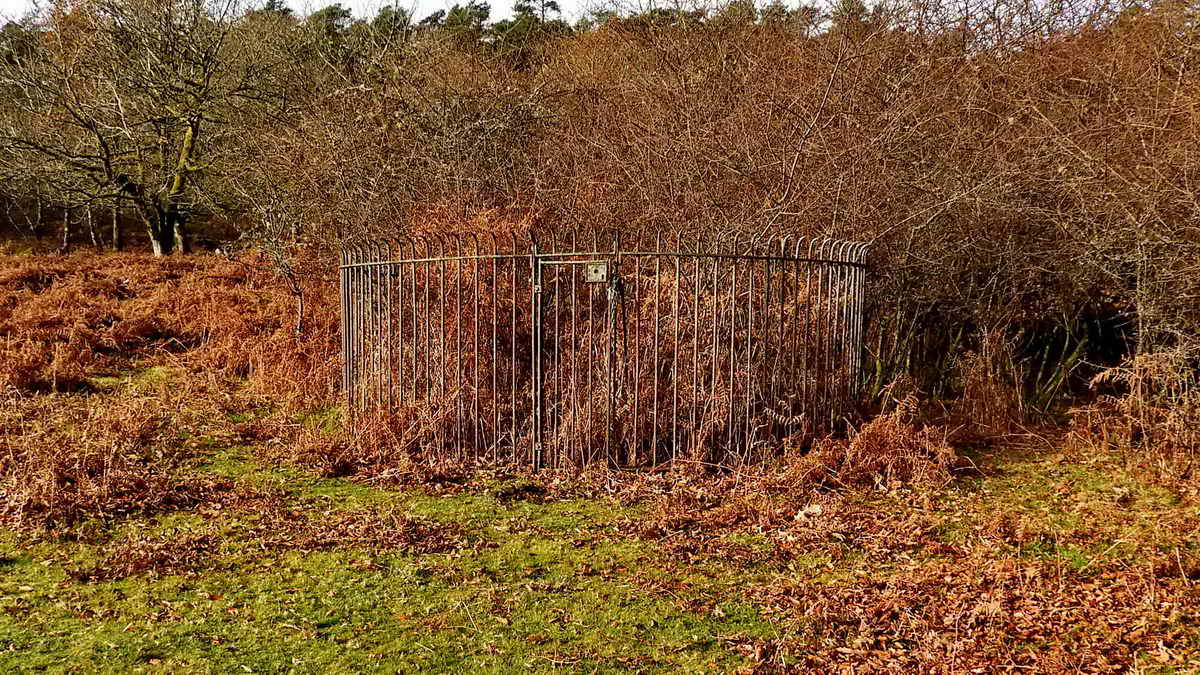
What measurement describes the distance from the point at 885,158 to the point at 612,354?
12.6 ft

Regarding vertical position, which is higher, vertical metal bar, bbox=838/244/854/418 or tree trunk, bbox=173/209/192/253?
tree trunk, bbox=173/209/192/253

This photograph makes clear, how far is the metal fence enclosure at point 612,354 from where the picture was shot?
6.62m

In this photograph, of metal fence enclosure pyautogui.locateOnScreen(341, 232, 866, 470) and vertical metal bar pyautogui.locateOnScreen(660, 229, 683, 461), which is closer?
vertical metal bar pyautogui.locateOnScreen(660, 229, 683, 461)

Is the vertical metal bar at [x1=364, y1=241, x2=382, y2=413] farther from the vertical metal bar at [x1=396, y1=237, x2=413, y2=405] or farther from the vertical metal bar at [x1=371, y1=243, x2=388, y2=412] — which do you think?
the vertical metal bar at [x1=396, y1=237, x2=413, y2=405]

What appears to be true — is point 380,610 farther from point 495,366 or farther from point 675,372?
→ point 675,372

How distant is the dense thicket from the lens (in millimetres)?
7875

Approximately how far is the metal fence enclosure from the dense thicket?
0.92 metres

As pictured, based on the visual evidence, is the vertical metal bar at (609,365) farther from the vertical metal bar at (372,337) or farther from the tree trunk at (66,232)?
the tree trunk at (66,232)

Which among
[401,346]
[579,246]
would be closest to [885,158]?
[579,246]

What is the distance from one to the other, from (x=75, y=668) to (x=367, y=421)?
3715 mm

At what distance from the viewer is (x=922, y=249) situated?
910 centimetres

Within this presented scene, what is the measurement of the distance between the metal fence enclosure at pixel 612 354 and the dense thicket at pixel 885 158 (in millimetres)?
919

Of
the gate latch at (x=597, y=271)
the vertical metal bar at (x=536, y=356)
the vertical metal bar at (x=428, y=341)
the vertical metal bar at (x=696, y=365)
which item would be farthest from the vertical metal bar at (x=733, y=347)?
the vertical metal bar at (x=428, y=341)

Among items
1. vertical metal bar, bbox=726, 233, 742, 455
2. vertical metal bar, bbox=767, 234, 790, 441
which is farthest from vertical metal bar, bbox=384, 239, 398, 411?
vertical metal bar, bbox=767, 234, 790, 441
